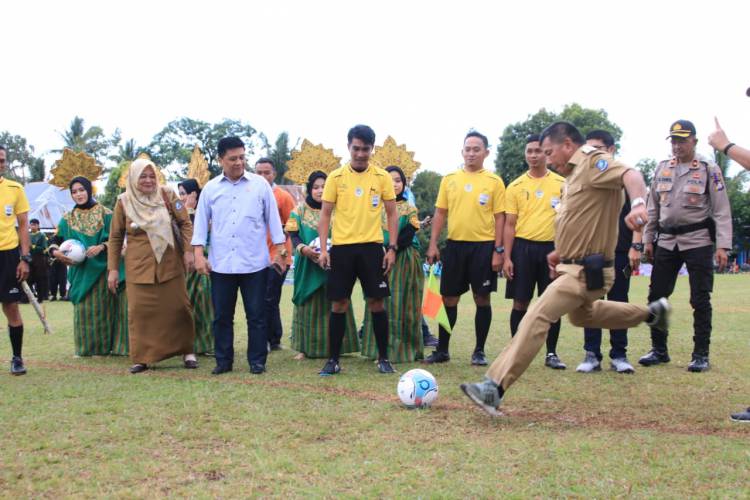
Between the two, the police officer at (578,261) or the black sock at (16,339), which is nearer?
the police officer at (578,261)

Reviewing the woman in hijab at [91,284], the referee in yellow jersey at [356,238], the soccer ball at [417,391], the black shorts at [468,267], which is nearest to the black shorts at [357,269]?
the referee in yellow jersey at [356,238]

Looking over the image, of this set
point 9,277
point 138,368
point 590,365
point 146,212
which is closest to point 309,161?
point 146,212

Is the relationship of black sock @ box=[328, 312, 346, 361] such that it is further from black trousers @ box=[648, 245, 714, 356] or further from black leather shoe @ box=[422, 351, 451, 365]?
black trousers @ box=[648, 245, 714, 356]

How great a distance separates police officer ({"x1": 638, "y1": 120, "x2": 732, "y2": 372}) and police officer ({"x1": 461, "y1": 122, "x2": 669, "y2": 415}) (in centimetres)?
202

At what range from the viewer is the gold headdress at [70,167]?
8352mm

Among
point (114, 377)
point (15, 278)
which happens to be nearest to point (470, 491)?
point (114, 377)

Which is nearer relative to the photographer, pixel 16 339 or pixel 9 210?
pixel 9 210

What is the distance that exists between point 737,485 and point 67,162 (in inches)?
302

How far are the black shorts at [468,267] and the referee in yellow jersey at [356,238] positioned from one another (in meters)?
0.78

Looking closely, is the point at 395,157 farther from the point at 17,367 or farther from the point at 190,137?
the point at 190,137

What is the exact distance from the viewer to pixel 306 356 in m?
7.74

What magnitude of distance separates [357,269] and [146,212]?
2283 millimetres

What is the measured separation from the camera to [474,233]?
7.04 metres

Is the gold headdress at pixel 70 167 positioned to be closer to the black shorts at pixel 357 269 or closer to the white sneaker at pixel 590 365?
the black shorts at pixel 357 269
